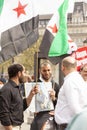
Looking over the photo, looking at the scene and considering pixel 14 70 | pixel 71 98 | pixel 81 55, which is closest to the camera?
pixel 71 98

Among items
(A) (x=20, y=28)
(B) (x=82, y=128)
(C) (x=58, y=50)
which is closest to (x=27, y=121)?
(C) (x=58, y=50)

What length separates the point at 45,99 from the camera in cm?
629

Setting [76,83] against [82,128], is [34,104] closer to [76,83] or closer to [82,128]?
[76,83]

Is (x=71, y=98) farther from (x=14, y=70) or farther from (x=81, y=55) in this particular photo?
(x=81, y=55)

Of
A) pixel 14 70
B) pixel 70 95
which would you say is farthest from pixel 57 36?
pixel 70 95

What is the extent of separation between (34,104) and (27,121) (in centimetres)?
519

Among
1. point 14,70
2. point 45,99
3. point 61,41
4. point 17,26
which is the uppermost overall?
point 17,26

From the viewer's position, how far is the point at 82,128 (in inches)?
89.4

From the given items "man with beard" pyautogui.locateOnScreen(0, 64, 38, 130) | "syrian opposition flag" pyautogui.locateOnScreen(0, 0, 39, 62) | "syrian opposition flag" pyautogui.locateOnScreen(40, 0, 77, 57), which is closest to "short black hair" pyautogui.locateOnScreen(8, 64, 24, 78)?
"man with beard" pyautogui.locateOnScreen(0, 64, 38, 130)

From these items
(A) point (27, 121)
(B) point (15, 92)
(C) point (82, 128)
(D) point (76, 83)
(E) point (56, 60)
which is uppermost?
(C) point (82, 128)

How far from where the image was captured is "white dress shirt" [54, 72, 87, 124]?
4898 mm

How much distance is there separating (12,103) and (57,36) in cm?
223

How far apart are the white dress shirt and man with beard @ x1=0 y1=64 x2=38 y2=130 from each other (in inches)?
27.0

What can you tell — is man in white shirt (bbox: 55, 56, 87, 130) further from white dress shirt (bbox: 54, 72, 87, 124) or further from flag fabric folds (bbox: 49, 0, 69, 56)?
flag fabric folds (bbox: 49, 0, 69, 56)
